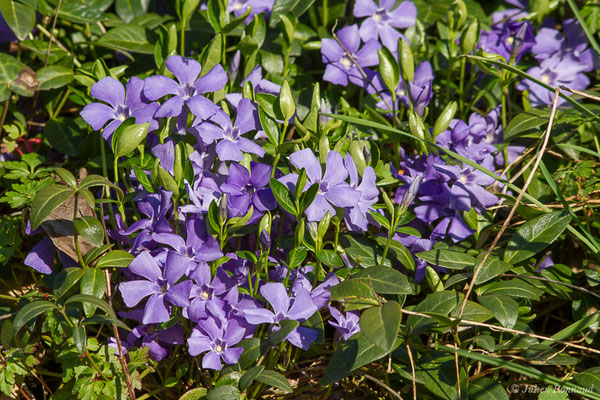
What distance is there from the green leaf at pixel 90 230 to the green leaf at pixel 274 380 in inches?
20.4

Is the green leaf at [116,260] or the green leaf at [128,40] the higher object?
the green leaf at [128,40]

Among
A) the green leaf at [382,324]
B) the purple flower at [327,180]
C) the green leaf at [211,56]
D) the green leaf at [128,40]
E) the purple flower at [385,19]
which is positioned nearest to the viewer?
the green leaf at [382,324]

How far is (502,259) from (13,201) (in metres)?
1.42

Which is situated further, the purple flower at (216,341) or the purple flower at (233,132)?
the purple flower at (233,132)

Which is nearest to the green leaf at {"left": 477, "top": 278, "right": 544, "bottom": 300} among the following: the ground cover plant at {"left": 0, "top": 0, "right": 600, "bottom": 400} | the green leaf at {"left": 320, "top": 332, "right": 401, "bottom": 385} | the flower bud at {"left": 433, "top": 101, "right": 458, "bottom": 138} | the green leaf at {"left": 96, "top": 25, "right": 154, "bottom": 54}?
the ground cover plant at {"left": 0, "top": 0, "right": 600, "bottom": 400}

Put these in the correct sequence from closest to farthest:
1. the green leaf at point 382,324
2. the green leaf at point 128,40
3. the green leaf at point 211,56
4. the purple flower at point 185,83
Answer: the green leaf at point 382,324 → the purple flower at point 185,83 → the green leaf at point 211,56 → the green leaf at point 128,40

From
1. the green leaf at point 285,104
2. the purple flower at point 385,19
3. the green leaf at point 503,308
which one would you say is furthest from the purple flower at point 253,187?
the purple flower at point 385,19

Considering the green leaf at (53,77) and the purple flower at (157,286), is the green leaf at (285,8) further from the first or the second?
the purple flower at (157,286)

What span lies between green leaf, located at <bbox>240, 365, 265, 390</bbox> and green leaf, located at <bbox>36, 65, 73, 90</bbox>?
1210 mm

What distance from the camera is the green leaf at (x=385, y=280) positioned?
59.4 inches

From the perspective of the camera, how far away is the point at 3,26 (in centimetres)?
226

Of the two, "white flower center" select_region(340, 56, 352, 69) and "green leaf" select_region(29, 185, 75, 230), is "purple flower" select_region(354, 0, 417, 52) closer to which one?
"white flower center" select_region(340, 56, 352, 69)

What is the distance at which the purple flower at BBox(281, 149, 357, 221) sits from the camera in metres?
1.58

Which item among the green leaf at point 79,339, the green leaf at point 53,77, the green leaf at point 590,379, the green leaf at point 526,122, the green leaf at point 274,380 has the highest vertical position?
the green leaf at point 53,77
